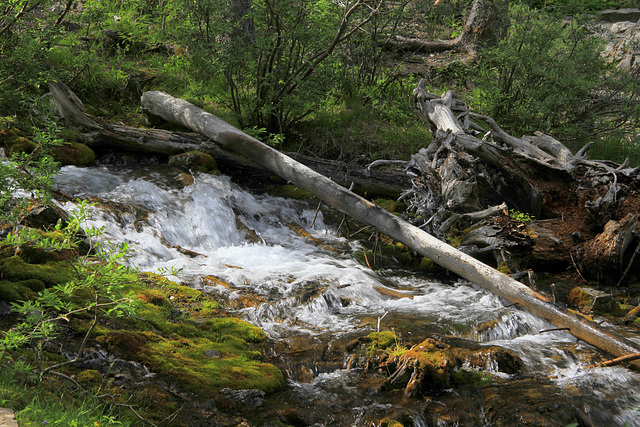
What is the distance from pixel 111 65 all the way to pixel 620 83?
1096 centimetres

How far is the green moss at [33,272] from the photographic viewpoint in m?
3.89

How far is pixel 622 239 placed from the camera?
6.45 m

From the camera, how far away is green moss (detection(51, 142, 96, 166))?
778 centimetres

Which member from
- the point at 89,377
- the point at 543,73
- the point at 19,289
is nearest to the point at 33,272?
the point at 19,289

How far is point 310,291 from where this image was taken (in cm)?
576

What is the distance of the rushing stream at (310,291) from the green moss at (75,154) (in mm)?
296

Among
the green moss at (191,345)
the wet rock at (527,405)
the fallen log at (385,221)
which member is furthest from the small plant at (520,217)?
the green moss at (191,345)

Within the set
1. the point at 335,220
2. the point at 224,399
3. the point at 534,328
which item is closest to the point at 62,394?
the point at 224,399

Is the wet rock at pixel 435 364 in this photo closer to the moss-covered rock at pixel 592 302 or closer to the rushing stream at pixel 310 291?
the rushing stream at pixel 310 291

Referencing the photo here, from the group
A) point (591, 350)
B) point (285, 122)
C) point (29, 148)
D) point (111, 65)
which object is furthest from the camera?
point (111, 65)

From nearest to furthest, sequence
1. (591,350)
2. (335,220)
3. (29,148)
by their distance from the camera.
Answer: (591,350) → (29,148) → (335,220)

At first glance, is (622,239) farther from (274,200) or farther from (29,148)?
(29,148)

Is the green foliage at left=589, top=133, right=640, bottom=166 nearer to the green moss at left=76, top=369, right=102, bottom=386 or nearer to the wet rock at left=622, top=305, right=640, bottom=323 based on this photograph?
the wet rock at left=622, top=305, right=640, bottom=323

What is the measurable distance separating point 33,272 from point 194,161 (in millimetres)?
4884
